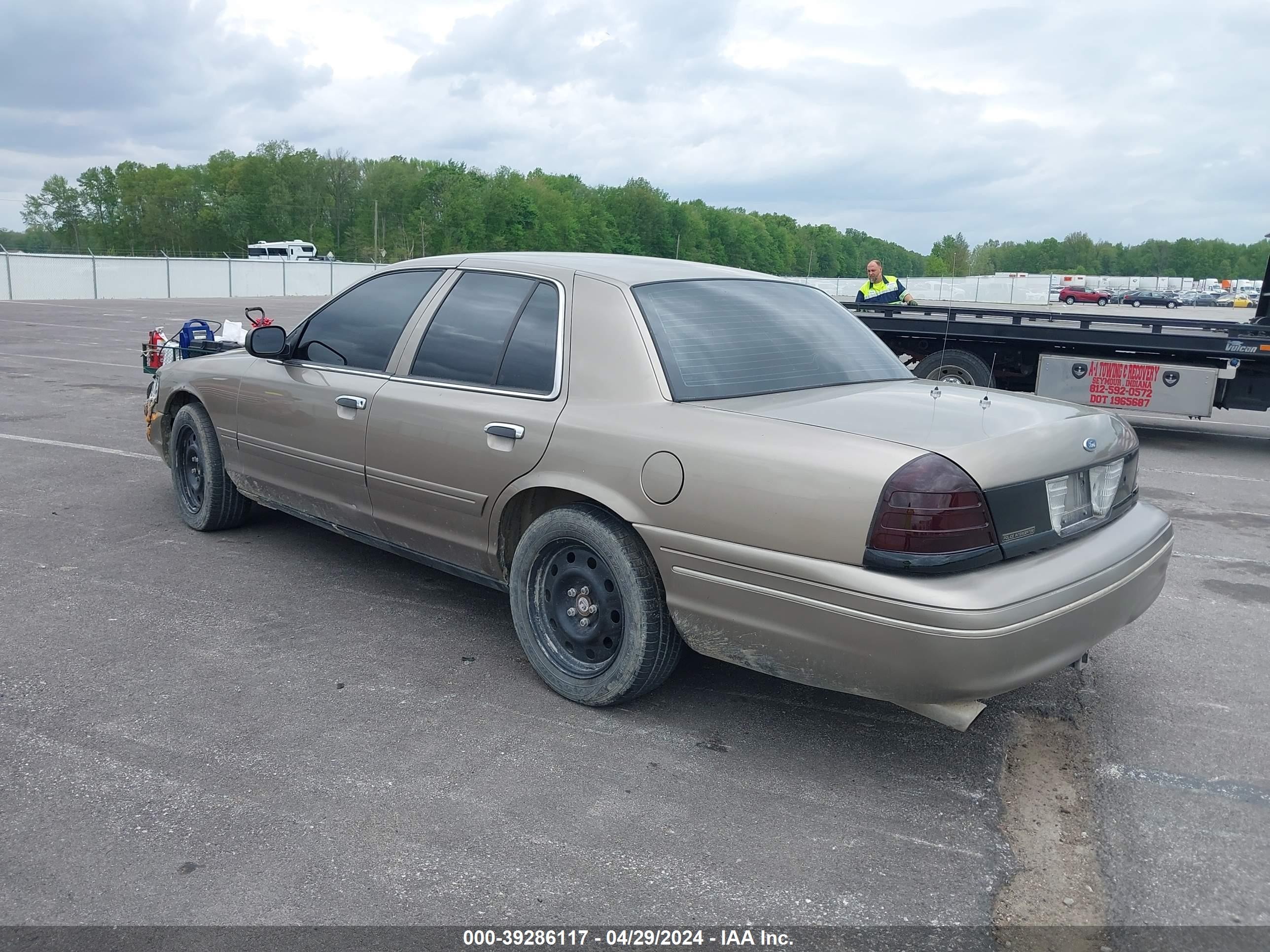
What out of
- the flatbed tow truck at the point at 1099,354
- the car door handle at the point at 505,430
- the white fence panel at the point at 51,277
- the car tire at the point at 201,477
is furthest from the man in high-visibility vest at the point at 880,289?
the white fence panel at the point at 51,277

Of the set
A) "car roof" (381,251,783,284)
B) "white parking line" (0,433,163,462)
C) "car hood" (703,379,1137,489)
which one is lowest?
"white parking line" (0,433,163,462)

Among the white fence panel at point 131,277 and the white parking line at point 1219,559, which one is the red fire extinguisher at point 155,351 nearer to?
the white parking line at point 1219,559

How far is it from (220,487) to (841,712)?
3634 mm

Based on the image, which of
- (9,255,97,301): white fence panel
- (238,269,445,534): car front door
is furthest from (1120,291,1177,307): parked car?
(238,269,445,534): car front door

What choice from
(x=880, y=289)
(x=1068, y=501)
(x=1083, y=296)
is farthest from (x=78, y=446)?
(x=1083, y=296)

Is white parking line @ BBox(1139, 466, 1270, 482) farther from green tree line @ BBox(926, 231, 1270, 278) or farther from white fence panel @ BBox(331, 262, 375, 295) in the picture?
green tree line @ BBox(926, 231, 1270, 278)

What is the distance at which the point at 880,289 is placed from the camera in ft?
44.2

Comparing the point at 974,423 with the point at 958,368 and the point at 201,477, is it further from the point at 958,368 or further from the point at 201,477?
the point at 958,368

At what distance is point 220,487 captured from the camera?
222 inches

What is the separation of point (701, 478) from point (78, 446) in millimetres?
6914

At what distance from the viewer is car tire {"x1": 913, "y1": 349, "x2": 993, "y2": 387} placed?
1137 cm

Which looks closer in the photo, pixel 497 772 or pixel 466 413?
pixel 497 772

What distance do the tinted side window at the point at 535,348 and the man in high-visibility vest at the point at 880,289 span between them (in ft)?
32.4

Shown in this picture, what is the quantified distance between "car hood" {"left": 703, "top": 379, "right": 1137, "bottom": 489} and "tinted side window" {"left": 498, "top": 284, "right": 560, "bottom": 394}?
2.36 feet
